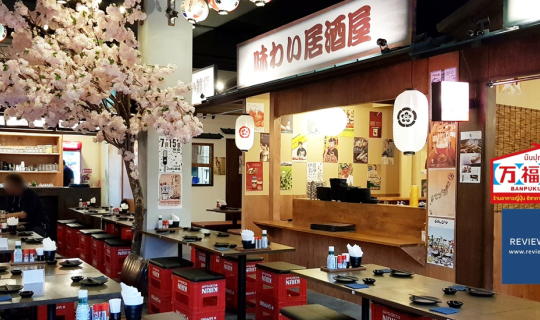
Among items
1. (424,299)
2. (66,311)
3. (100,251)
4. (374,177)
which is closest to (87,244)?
(100,251)

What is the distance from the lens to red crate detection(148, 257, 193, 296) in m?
6.29

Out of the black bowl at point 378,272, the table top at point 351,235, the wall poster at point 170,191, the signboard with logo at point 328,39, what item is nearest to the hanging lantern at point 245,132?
the signboard with logo at point 328,39

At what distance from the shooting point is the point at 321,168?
1006cm

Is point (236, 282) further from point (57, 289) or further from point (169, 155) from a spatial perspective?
point (57, 289)

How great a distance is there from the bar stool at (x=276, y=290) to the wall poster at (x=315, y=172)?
389cm

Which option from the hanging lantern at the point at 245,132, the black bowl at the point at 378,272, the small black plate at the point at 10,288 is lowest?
the black bowl at the point at 378,272

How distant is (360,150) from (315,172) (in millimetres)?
1115

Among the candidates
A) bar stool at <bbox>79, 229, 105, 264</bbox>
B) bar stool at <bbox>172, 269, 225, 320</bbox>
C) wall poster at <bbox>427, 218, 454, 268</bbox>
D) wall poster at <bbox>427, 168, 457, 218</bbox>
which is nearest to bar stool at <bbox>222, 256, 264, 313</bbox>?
bar stool at <bbox>172, 269, 225, 320</bbox>

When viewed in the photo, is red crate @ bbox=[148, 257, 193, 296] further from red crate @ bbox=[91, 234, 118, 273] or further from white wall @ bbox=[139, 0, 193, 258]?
red crate @ bbox=[91, 234, 118, 273]

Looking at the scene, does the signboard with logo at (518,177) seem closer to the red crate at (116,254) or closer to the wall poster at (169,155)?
the wall poster at (169,155)

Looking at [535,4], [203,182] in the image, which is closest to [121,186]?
[203,182]

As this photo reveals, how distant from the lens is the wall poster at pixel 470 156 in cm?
559

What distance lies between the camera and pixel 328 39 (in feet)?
23.9

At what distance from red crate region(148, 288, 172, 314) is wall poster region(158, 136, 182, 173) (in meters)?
1.65
